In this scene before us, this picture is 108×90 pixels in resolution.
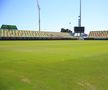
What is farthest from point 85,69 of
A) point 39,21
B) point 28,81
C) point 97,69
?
point 39,21

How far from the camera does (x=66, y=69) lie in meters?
13.4

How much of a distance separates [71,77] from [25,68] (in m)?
2.74

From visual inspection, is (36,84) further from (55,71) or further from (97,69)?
(97,69)

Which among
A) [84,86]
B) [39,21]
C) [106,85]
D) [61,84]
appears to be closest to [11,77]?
[61,84]

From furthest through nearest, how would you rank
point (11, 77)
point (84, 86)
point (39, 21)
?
point (39, 21) → point (11, 77) → point (84, 86)

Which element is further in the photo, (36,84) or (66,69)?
(66,69)

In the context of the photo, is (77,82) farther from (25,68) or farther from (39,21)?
(39,21)

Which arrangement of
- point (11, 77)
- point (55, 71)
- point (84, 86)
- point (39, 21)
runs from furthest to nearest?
point (39, 21)
point (55, 71)
point (11, 77)
point (84, 86)

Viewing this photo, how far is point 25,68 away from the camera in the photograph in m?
13.5

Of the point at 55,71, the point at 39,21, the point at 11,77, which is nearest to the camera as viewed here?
the point at 11,77

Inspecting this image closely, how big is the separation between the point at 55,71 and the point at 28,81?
2.24 m

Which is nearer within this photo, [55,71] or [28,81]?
[28,81]

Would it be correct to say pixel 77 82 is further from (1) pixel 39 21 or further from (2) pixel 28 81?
(1) pixel 39 21

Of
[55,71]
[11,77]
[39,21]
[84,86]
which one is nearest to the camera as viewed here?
[84,86]
